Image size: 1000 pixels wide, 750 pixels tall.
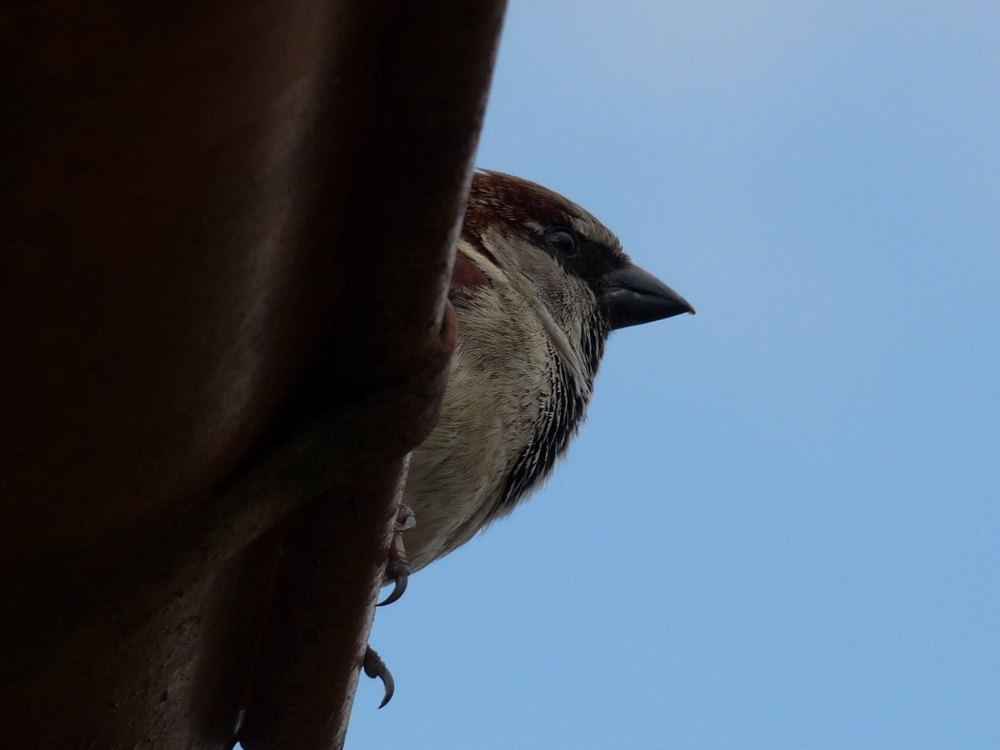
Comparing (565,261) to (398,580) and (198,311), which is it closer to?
(398,580)

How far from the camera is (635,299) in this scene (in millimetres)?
3883

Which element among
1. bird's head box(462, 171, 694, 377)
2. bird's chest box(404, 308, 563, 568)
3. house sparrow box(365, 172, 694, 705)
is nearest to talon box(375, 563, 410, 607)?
house sparrow box(365, 172, 694, 705)

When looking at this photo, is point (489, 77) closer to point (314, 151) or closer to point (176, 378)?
point (314, 151)

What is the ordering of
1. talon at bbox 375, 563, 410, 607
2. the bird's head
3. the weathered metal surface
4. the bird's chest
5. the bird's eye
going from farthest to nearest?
the bird's eye
the bird's head
the bird's chest
talon at bbox 375, 563, 410, 607
the weathered metal surface

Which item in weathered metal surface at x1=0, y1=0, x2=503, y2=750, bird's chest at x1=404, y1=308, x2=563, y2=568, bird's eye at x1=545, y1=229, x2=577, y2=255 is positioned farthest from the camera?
bird's eye at x1=545, y1=229, x2=577, y2=255

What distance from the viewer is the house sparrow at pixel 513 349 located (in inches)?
106

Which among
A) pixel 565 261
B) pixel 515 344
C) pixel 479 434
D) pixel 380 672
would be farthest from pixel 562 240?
pixel 380 672

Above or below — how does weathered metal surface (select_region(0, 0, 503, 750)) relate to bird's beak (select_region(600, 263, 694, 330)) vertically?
above

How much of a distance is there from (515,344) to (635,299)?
1057mm

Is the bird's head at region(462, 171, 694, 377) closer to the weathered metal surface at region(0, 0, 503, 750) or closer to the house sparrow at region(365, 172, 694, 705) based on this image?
the house sparrow at region(365, 172, 694, 705)

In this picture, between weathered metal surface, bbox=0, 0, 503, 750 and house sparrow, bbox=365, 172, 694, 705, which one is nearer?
weathered metal surface, bbox=0, 0, 503, 750

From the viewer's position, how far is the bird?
107 inches

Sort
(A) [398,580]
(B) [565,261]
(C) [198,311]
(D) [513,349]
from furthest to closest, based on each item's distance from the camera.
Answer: (B) [565,261]
(D) [513,349]
(A) [398,580]
(C) [198,311]

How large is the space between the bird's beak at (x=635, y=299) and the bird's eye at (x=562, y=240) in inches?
5.8
